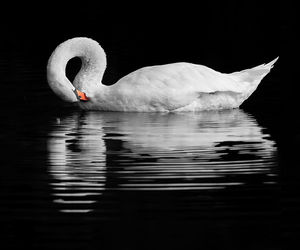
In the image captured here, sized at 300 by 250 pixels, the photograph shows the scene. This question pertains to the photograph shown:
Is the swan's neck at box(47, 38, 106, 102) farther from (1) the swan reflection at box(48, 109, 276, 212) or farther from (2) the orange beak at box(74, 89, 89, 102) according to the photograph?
(1) the swan reflection at box(48, 109, 276, 212)

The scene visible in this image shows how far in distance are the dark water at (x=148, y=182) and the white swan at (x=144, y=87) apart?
0.38 m

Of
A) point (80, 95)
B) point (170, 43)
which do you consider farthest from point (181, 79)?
point (170, 43)

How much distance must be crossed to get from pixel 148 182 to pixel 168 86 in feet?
15.5

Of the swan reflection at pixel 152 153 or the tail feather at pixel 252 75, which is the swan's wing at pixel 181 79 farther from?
the tail feather at pixel 252 75

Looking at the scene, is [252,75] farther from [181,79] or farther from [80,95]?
[80,95]

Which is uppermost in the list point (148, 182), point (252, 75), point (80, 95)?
point (252, 75)

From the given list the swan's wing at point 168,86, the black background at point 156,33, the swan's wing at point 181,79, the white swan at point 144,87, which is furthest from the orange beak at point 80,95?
the black background at point 156,33

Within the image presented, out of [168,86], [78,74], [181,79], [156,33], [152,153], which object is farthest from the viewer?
[156,33]

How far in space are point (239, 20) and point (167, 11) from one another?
6.20m

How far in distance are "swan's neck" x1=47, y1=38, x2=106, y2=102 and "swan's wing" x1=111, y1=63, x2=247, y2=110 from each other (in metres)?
0.49

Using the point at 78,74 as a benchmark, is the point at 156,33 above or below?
above

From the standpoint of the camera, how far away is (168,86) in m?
12.9

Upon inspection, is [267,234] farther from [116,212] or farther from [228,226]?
[116,212]

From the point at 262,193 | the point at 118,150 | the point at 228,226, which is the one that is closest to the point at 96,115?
the point at 118,150
